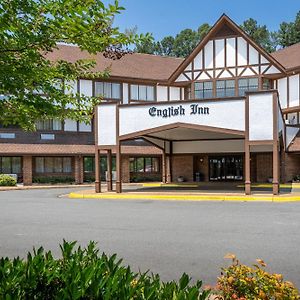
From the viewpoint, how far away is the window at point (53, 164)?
36812 millimetres

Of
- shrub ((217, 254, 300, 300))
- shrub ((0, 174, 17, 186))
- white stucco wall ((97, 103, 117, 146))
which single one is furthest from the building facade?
shrub ((217, 254, 300, 300))

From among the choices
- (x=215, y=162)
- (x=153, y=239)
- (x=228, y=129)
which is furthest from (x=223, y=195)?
(x=215, y=162)

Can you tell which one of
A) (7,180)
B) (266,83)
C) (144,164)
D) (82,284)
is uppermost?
(266,83)

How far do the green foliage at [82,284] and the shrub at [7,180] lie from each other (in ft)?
100

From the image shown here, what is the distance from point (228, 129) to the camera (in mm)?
21391

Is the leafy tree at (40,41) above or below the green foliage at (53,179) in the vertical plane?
above

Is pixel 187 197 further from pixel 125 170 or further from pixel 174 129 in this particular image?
pixel 125 170

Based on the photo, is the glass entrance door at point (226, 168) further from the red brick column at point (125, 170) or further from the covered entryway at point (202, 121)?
the red brick column at point (125, 170)

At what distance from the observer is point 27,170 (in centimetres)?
3538

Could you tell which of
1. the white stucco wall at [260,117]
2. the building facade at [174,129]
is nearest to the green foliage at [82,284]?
the white stucco wall at [260,117]

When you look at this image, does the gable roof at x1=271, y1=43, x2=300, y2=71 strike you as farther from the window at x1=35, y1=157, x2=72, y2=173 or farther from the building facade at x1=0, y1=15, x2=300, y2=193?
the window at x1=35, y1=157, x2=72, y2=173

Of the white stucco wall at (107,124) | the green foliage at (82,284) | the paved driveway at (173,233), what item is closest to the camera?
the green foliage at (82,284)

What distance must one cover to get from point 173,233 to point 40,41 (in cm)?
740

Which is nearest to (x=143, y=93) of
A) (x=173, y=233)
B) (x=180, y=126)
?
(x=180, y=126)
